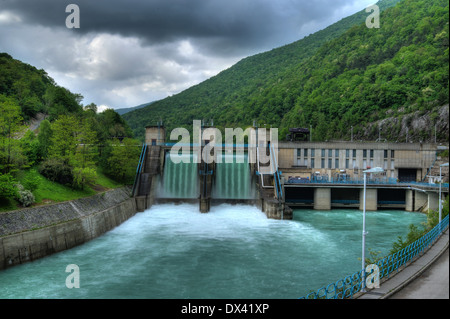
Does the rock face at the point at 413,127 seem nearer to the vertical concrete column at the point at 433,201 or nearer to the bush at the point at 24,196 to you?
the vertical concrete column at the point at 433,201

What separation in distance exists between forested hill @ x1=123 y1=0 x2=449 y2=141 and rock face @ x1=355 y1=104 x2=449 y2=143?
0.51 metres

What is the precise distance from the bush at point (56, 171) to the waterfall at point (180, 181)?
50.5 ft

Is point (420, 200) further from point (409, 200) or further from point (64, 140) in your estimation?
point (64, 140)

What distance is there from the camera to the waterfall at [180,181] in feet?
153

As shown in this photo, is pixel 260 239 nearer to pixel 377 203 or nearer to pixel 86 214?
pixel 86 214

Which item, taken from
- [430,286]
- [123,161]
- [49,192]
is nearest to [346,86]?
[123,161]

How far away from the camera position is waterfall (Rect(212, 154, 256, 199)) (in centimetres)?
4672

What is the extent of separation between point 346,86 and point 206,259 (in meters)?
96.5

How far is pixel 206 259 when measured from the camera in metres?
24.7

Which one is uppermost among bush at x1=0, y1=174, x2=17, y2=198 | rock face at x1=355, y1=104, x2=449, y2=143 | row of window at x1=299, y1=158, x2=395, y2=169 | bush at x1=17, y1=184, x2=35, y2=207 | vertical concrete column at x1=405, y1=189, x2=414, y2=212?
rock face at x1=355, y1=104, x2=449, y2=143

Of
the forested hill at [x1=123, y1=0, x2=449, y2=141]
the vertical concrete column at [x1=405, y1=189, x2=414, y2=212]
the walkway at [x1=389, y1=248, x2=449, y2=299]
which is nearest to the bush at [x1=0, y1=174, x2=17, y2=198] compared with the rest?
the walkway at [x1=389, y1=248, x2=449, y2=299]

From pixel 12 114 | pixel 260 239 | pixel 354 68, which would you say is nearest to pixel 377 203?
pixel 260 239

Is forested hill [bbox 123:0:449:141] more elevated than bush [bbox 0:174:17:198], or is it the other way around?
forested hill [bbox 123:0:449:141]

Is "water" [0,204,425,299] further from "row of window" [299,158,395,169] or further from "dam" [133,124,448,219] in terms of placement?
"row of window" [299,158,395,169]
